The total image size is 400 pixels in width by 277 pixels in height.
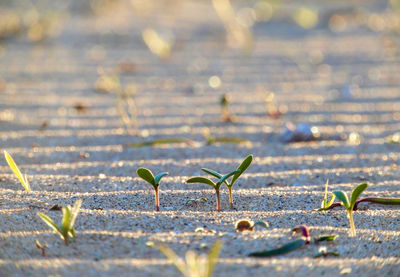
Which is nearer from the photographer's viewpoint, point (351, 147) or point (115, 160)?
point (115, 160)

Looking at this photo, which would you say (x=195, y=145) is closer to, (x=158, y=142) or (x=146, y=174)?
(x=158, y=142)

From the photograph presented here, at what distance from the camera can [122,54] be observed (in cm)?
475

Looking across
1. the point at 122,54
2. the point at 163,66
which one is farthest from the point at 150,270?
the point at 122,54

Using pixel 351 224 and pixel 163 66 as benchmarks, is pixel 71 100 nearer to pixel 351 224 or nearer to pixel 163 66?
pixel 163 66

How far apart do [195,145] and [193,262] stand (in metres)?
1.56

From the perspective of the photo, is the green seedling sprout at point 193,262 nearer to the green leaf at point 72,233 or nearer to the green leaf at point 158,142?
the green leaf at point 72,233

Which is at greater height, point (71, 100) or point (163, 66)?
point (163, 66)

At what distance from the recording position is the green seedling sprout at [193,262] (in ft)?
3.94

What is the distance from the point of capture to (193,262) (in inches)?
46.7

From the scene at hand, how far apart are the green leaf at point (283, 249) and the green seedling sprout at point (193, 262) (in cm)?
11

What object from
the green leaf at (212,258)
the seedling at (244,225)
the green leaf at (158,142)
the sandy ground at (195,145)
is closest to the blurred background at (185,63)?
the sandy ground at (195,145)

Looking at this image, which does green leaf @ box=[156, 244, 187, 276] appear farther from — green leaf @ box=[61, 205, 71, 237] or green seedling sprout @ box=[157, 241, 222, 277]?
green leaf @ box=[61, 205, 71, 237]

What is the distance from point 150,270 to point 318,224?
0.62 m

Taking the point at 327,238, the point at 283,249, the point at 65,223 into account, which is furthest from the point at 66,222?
the point at 327,238
